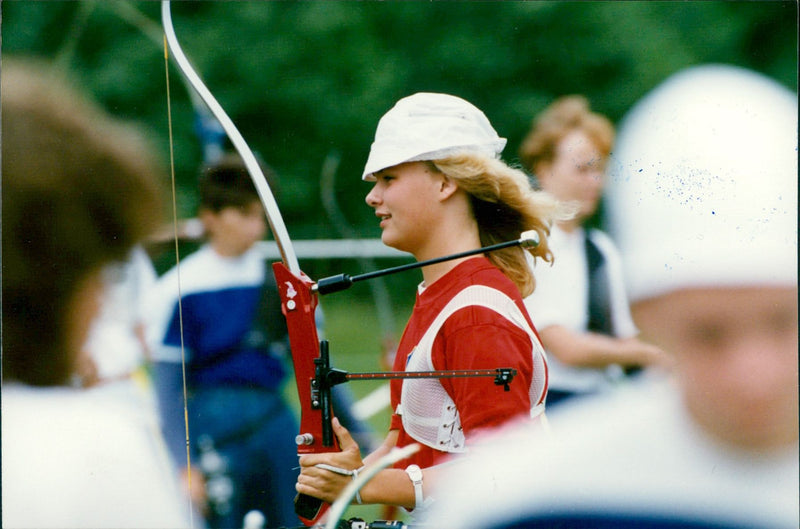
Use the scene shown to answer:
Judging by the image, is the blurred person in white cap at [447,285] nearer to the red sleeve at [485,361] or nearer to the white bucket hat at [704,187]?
the red sleeve at [485,361]

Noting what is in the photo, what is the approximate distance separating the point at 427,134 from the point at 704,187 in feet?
2.23

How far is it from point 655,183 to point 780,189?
0.30 metres

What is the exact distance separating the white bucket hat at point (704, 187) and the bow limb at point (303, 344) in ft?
2.42

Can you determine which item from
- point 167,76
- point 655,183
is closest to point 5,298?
point 167,76

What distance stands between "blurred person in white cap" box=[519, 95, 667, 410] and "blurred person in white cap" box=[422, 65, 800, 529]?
0.04 meters

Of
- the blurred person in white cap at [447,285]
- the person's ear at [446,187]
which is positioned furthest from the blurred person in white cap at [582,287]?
the person's ear at [446,187]

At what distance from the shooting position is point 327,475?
138 centimetres

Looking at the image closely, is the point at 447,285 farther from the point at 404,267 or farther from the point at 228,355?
the point at 228,355

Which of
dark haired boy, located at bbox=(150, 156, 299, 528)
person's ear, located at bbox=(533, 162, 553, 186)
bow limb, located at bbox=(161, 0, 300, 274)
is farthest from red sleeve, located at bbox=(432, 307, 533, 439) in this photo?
dark haired boy, located at bbox=(150, 156, 299, 528)

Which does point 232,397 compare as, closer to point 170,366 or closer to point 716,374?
point 170,366

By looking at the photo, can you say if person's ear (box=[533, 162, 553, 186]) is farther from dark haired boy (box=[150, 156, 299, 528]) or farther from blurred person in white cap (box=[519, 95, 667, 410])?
dark haired boy (box=[150, 156, 299, 528])

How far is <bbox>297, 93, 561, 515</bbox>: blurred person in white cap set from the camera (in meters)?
1.38

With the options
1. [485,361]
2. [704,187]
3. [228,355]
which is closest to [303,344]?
[485,361]

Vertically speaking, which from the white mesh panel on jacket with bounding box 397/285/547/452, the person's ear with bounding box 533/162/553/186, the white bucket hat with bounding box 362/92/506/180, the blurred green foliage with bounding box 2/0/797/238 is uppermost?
the blurred green foliage with bounding box 2/0/797/238
